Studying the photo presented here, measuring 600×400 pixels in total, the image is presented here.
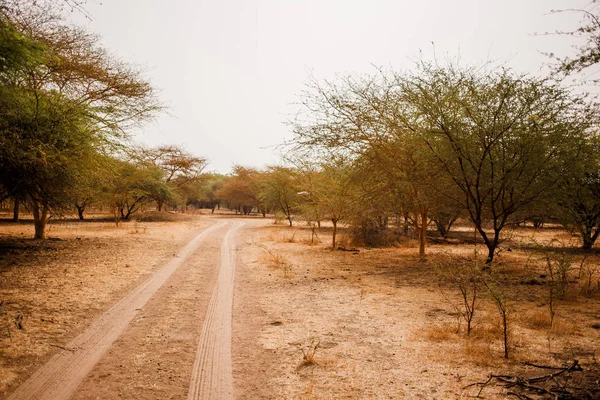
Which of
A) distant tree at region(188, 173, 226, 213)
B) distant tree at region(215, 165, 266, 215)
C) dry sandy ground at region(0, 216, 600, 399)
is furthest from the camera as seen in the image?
distant tree at region(215, 165, 266, 215)

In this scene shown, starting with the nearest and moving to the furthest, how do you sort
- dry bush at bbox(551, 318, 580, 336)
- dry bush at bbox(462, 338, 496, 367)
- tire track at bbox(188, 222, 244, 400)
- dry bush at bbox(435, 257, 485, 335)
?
tire track at bbox(188, 222, 244, 400)
dry bush at bbox(462, 338, 496, 367)
dry bush at bbox(551, 318, 580, 336)
dry bush at bbox(435, 257, 485, 335)

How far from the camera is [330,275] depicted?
11555mm

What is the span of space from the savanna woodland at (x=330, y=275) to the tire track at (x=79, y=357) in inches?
1.2

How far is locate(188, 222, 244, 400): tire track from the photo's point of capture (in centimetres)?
396

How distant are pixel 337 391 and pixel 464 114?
939 cm

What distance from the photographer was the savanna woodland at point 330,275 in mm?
4352

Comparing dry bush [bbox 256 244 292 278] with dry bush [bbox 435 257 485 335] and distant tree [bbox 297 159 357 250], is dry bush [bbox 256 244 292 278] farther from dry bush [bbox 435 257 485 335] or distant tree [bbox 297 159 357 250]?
dry bush [bbox 435 257 485 335]

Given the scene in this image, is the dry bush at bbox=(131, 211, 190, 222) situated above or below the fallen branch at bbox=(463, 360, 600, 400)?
above

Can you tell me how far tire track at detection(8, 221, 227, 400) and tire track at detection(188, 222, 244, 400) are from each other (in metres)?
1.25

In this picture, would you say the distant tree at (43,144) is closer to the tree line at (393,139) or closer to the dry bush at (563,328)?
the tree line at (393,139)

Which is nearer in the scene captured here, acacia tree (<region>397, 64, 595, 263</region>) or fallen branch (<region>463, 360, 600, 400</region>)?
fallen branch (<region>463, 360, 600, 400</region>)

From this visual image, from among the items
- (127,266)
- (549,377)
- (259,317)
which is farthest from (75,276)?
(549,377)

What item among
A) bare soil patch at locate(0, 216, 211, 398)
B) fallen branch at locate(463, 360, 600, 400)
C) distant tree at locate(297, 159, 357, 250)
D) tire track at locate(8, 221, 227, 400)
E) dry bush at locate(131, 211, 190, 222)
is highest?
distant tree at locate(297, 159, 357, 250)

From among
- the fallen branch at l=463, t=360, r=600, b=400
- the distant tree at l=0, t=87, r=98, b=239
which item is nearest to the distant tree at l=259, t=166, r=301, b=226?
the distant tree at l=0, t=87, r=98, b=239
